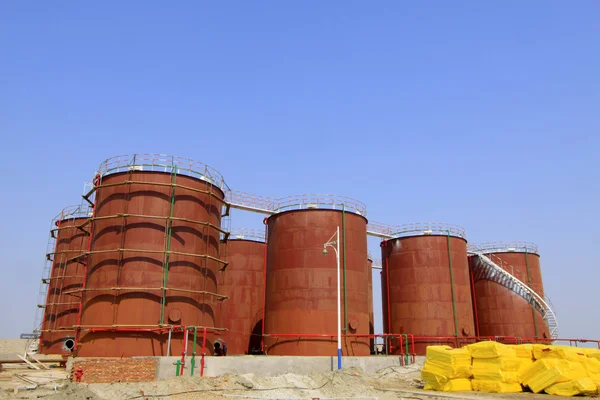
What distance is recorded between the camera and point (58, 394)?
17.6 metres

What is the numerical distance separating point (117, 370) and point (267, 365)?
7615 millimetres

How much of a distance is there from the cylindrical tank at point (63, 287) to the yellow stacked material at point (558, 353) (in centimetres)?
3003

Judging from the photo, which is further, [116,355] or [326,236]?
[326,236]

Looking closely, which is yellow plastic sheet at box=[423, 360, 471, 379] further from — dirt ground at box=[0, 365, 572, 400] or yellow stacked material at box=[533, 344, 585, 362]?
yellow stacked material at box=[533, 344, 585, 362]

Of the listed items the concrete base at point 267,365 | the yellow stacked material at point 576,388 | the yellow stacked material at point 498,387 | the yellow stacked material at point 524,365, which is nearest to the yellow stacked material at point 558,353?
the yellow stacked material at point 524,365

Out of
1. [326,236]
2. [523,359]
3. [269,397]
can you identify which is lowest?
[269,397]

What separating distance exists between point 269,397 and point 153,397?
14.6 feet

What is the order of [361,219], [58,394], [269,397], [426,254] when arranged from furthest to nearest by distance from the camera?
[426,254]
[361,219]
[269,397]
[58,394]

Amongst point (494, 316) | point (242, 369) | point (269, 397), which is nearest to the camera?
point (269, 397)

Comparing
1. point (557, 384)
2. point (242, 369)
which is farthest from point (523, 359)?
point (242, 369)

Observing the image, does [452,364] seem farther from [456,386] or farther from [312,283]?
[312,283]

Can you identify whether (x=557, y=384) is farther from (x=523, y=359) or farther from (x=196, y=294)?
(x=196, y=294)

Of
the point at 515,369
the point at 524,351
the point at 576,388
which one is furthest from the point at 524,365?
the point at 576,388

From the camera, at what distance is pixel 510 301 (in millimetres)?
41281
